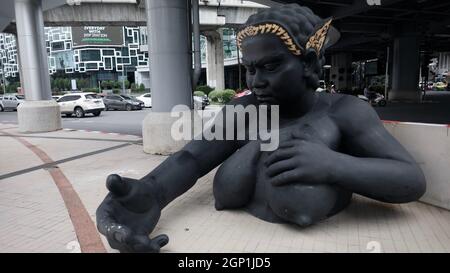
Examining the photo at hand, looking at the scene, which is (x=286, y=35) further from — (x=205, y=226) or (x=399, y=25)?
(x=399, y=25)

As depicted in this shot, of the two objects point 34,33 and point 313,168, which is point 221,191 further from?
point 34,33

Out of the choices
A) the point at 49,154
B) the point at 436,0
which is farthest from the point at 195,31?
the point at 436,0

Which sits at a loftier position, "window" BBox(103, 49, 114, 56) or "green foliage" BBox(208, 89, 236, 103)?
"window" BBox(103, 49, 114, 56)

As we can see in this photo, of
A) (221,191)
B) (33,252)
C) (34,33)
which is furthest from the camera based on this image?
(34,33)

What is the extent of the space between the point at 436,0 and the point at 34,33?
16.5 metres

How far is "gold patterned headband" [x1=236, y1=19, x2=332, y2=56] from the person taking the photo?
3.26 meters

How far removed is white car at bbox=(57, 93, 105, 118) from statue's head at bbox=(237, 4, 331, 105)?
18969 millimetres

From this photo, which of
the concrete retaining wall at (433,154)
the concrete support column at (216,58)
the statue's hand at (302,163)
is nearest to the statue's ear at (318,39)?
the statue's hand at (302,163)

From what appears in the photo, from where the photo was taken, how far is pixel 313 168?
3102 millimetres

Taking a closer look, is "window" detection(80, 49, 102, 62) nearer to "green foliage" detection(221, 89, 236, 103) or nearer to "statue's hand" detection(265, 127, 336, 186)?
"green foliage" detection(221, 89, 236, 103)

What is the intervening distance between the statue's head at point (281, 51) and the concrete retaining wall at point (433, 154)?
1553mm

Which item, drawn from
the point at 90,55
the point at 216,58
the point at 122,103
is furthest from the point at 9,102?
the point at 90,55

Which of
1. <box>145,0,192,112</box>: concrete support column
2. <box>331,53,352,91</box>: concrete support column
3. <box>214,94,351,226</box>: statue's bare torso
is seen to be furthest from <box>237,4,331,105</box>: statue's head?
<box>331,53,352,91</box>: concrete support column

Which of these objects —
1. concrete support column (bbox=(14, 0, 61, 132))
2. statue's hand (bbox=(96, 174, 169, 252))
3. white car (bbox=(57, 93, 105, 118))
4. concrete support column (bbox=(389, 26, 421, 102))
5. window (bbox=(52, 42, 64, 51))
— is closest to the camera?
statue's hand (bbox=(96, 174, 169, 252))
